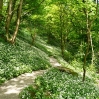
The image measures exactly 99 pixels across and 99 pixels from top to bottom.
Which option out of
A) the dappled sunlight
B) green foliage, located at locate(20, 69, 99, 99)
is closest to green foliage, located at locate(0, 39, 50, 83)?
the dappled sunlight

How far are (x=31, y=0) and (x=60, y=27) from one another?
1113 cm

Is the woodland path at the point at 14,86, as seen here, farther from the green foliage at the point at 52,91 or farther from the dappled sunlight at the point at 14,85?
the green foliage at the point at 52,91

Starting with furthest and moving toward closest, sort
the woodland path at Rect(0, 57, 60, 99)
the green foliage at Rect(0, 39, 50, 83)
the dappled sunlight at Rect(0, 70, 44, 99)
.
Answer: the green foliage at Rect(0, 39, 50, 83) < the dappled sunlight at Rect(0, 70, 44, 99) < the woodland path at Rect(0, 57, 60, 99)

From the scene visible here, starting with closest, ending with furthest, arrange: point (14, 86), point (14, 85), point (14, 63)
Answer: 1. point (14, 86)
2. point (14, 85)
3. point (14, 63)

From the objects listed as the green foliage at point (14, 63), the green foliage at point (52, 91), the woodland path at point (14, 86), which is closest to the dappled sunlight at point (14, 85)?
the woodland path at point (14, 86)

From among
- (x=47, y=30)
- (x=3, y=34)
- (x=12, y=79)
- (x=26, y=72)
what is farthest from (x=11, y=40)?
(x=47, y=30)

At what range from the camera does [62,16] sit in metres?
43.2

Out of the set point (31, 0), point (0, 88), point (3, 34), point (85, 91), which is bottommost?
point (85, 91)

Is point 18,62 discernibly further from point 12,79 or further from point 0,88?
point 0,88

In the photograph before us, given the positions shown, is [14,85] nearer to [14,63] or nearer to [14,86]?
[14,86]

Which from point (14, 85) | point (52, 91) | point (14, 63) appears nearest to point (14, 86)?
point (14, 85)

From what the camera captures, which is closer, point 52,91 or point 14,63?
point 52,91

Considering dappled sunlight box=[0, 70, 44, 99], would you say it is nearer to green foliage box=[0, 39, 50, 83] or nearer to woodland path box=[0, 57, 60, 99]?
woodland path box=[0, 57, 60, 99]

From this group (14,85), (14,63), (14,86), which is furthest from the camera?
(14,63)
